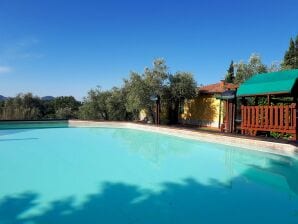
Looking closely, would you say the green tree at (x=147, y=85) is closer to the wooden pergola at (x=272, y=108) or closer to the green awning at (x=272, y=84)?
the wooden pergola at (x=272, y=108)

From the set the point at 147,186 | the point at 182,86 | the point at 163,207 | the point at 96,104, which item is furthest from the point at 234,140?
the point at 96,104

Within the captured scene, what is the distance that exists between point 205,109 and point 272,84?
8.83 meters

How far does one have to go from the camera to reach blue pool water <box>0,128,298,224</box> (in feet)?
16.0

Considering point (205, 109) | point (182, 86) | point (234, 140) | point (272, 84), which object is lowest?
point (234, 140)

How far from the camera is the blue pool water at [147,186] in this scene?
4.89 m

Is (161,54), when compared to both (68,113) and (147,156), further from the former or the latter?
(68,113)

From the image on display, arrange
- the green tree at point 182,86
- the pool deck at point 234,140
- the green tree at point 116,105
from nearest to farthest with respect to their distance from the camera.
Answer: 1. the pool deck at point 234,140
2. the green tree at point 182,86
3. the green tree at point 116,105

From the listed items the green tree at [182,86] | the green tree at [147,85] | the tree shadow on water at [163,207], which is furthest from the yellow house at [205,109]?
the tree shadow on water at [163,207]

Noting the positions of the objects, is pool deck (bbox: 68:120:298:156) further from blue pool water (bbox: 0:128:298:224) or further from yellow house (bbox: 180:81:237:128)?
yellow house (bbox: 180:81:237:128)

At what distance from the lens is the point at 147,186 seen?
21.8ft

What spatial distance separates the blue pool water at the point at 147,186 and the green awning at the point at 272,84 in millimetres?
2848

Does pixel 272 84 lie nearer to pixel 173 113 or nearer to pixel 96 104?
pixel 173 113

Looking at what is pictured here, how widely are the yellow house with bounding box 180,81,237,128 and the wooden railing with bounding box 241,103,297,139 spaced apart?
546 centimetres

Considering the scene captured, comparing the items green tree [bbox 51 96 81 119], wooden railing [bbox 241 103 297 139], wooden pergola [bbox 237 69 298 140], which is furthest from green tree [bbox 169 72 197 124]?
green tree [bbox 51 96 81 119]
